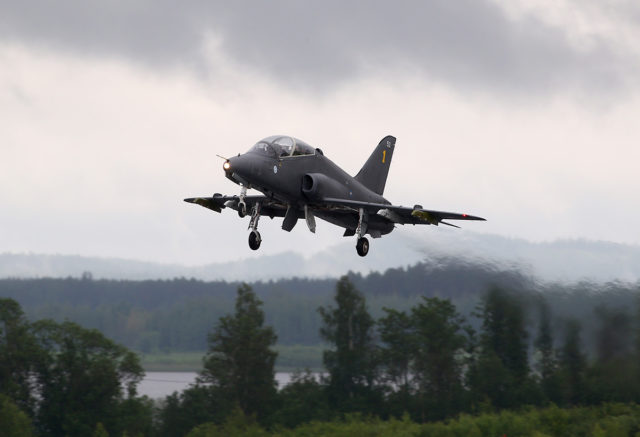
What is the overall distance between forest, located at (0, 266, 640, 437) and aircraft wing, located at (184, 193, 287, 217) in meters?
38.3

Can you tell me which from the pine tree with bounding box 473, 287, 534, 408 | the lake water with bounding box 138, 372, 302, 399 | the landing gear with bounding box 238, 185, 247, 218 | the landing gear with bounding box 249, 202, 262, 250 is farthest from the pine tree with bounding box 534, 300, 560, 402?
the lake water with bounding box 138, 372, 302, 399

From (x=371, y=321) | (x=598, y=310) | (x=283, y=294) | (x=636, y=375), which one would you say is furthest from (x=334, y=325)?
(x=283, y=294)

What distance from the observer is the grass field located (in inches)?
6959

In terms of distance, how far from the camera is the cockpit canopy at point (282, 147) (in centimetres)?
2498

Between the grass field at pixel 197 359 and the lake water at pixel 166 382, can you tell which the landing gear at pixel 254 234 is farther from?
the grass field at pixel 197 359

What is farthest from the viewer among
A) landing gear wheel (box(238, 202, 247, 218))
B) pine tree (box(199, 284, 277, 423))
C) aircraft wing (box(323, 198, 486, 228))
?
pine tree (box(199, 284, 277, 423))

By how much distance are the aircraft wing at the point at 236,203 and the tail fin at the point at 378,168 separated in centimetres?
358

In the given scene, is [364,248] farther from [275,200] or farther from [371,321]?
[371,321]

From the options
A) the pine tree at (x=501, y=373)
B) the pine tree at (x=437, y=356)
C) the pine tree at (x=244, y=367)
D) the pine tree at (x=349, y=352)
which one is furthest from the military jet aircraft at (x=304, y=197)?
the pine tree at (x=349, y=352)

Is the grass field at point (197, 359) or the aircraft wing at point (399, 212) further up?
the aircraft wing at point (399, 212)

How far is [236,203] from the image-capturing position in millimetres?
27000

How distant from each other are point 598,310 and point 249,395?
196 ft

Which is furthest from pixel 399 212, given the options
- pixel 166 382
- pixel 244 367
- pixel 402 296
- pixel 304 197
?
pixel 166 382

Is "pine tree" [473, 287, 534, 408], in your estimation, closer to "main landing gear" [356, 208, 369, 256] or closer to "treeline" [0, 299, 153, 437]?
"treeline" [0, 299, 153, 437]
